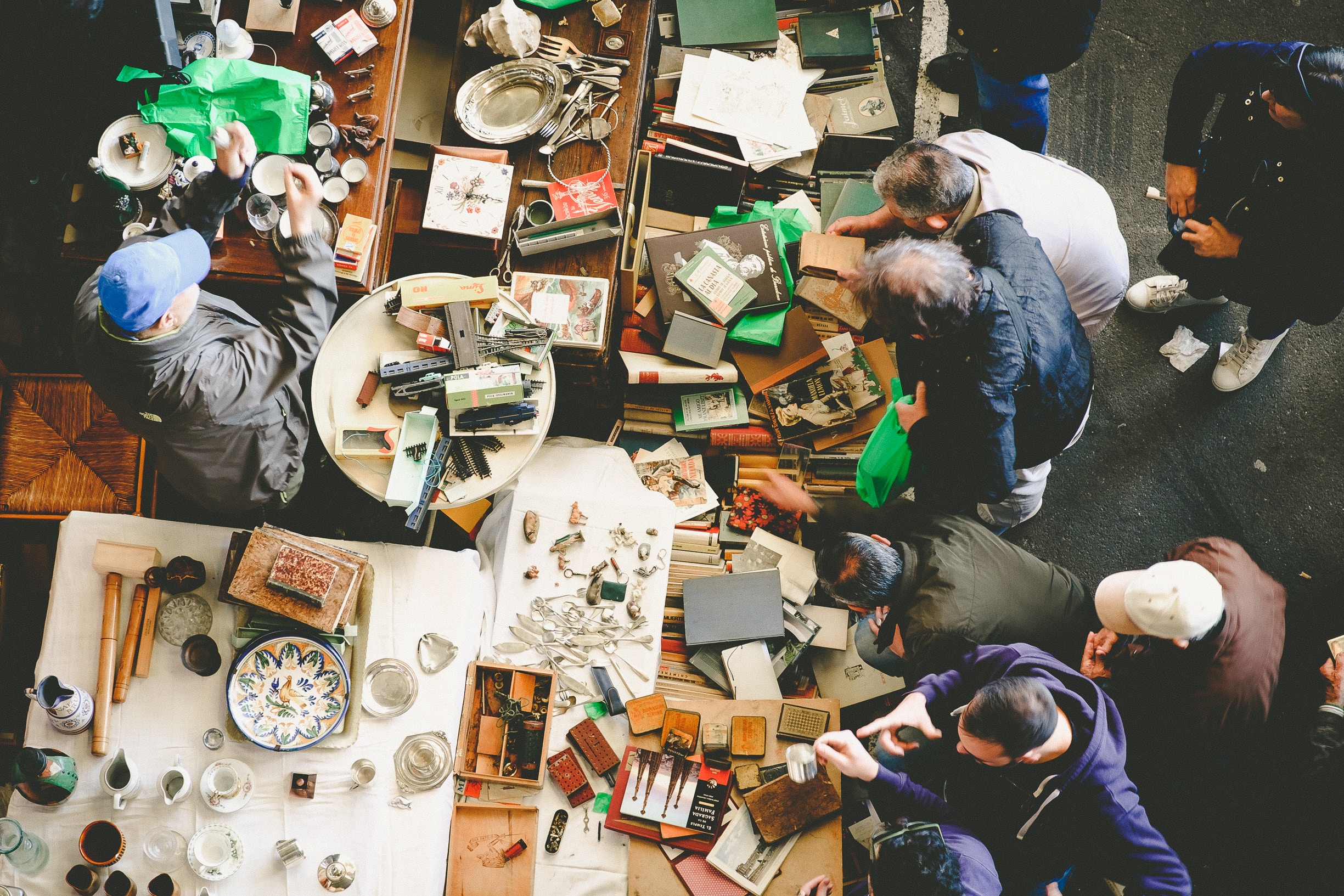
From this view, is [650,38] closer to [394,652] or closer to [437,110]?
[437,110]

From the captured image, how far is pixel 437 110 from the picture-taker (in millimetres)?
4215

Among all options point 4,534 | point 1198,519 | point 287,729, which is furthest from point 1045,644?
point 4,534

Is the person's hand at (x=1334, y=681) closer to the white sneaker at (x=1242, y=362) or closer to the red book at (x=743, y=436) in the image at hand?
the white sneaker at (x=1242, y=362)

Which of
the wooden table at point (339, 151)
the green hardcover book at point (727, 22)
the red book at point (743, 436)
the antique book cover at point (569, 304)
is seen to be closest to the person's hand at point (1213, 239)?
the red book at point (743, 436)

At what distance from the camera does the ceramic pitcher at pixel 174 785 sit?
2998 millimetres

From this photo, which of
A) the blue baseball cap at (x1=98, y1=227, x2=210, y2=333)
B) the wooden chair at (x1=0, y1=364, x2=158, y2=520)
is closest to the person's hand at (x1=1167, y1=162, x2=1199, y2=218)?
the blue baseball cap at (x1=98, y1=227, x2=210, y2=333)

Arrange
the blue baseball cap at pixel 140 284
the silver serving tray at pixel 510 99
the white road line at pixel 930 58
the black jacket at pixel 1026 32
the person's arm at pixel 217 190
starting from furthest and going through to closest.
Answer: the white road line at pixel 930 58
the silver serving tray at pixel 510 99
the black jacket at pixel 1026 32
the person's arm at pixel 217 190
the blue baseball cap at pixel 140 284

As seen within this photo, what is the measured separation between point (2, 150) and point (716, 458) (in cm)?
361

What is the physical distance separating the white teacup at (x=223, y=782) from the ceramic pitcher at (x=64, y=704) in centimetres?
48

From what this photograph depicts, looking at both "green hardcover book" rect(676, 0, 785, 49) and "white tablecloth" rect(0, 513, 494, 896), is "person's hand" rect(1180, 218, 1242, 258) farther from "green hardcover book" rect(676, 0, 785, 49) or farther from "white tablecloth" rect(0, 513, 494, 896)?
"white tablecloth" rect(0, 513, 494, 896)

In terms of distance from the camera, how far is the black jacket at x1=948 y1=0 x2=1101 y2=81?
3434 millimetres

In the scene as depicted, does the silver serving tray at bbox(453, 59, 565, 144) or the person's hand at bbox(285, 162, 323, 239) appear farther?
the silver serving tray at bbox(453, 59, 565, 144)

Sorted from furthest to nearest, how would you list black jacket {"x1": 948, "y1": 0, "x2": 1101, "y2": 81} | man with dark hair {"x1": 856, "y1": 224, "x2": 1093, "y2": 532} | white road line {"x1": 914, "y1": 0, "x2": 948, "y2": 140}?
white road line {"x1": 914, "y1": 0, "x2": 948, "y2": 140} < black jacket {"x1": 948, "y1": 0, "x2": 1101, "y2": 81} < man with dark hair {"x1": 856, "y1": 224, "x2": 1093, "y2": 532}

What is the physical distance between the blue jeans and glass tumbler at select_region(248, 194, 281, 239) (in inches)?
124
